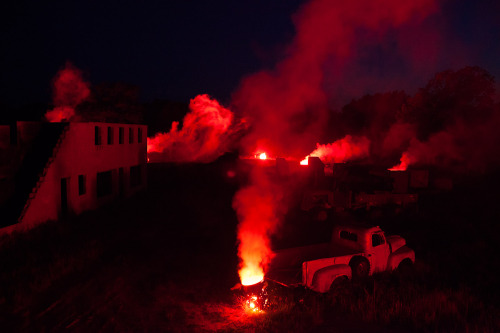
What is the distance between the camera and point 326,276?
9.34m

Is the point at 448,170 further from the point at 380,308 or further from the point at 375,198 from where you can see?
the point at 380,308

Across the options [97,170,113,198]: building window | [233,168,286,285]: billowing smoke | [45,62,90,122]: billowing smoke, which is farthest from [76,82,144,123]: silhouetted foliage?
[233,168,286,285]: billowing smoke

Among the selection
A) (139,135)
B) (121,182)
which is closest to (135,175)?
(139,135)

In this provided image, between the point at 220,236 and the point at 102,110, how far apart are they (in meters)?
25.9

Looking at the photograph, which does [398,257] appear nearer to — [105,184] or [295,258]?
[295,258]

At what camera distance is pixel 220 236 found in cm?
1534

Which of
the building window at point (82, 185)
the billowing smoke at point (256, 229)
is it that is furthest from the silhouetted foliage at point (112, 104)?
the building window at point (82, 185)

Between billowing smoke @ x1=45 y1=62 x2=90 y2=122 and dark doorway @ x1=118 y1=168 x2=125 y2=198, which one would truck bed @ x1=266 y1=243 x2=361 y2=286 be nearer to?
dark doorway @ x1=118 y1=168 x2=125 y2=198

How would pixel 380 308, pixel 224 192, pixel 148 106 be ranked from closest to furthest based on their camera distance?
pixel 380 308 → pixel 224 192 → pixel 148 106

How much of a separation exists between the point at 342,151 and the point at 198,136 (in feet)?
48.0

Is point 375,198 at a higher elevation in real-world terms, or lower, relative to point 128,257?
higher

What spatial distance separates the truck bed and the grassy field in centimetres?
30

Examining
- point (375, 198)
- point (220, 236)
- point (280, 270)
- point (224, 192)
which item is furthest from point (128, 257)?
point (224, 192)

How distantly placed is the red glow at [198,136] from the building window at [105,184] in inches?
599
